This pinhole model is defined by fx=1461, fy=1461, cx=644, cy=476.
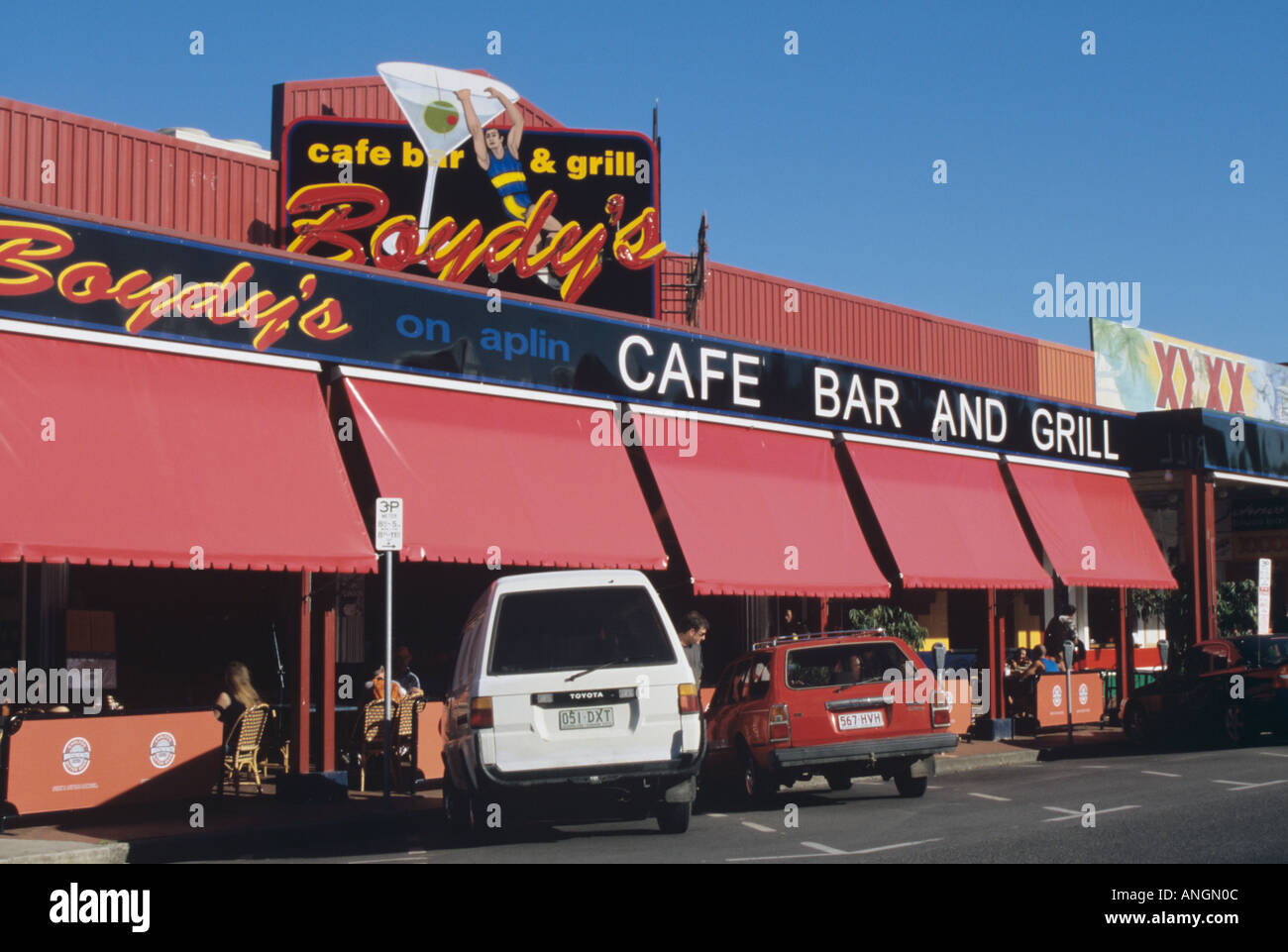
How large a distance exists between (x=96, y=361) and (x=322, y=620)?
3547mm

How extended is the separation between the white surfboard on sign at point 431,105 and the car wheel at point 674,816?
984cm

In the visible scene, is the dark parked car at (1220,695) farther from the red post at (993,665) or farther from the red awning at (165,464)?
the red awning at (165,464)

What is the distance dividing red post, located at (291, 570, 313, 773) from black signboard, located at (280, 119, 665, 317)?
478 centimetres

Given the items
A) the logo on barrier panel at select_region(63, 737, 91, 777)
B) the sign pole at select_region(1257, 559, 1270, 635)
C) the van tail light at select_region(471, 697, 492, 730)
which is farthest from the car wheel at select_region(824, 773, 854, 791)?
the sign pole at select_region(1257, 559, 1270, 635)

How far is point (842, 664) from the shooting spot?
14.2 metres

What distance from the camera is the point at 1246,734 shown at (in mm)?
19297

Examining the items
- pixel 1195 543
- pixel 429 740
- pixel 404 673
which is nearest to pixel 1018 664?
pixel 1195 543

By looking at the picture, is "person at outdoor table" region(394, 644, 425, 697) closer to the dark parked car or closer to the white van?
the white van

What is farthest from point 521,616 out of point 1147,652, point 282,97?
point 1147,652

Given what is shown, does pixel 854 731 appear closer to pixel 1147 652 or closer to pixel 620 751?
pixel 620 751

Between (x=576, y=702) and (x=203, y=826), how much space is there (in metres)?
3.91

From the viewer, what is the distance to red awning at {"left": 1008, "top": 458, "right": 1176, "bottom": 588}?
80.5 ft

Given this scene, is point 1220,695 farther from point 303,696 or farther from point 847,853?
point 303,696

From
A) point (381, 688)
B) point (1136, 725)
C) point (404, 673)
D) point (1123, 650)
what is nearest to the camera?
point (381, 688)
